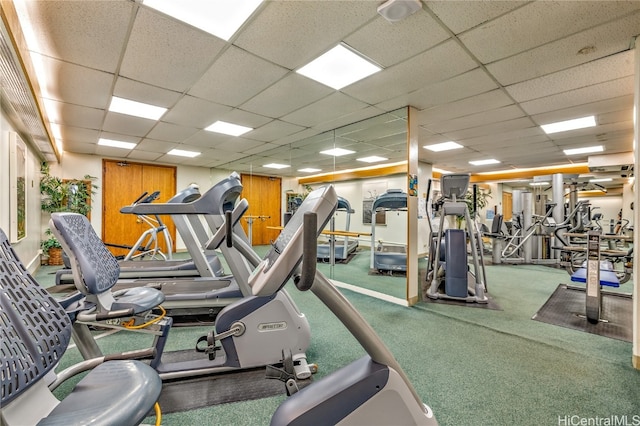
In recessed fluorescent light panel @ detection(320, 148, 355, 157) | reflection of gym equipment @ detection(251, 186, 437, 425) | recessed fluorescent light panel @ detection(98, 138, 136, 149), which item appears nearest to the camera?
reflection of gym equipment @ detection(251, 186, 437, 425)

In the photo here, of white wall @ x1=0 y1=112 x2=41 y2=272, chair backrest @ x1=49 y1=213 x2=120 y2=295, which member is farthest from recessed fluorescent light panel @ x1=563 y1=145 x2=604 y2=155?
white wall @ x1=0 y1=112 x2=41 y2=272

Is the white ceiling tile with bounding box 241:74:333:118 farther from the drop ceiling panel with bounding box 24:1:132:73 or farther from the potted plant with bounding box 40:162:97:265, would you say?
the potted plant with bounding box 40:162:97:265

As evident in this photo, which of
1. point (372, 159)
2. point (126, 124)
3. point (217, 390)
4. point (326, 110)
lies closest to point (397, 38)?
point (326, 110)

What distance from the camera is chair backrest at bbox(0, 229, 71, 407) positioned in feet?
2.58

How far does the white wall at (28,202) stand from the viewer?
3193 millimetres

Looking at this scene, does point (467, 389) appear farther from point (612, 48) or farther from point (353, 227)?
point (353, 227)

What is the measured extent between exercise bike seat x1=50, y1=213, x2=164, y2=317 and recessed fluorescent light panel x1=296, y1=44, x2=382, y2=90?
218 centimetres

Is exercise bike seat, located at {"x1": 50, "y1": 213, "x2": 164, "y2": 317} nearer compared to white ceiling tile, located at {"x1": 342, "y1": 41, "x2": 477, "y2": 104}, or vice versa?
exercise bike seat, located at {"x1": 50, "y1": 213, "x2": 164, "y2": 317}

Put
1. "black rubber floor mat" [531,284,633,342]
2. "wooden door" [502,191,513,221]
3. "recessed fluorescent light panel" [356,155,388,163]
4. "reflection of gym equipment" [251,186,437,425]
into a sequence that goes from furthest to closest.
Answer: "wooden door" [502,191,513,221] < "recessed fluorescent light panel" [356,155,388,163] < "black rubber floor mat" [531,284,633,342] < "reflection of gym equipment" [251,186,437,425]

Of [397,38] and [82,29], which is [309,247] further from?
[82,29]

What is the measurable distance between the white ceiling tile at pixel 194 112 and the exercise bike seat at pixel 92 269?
2.24m

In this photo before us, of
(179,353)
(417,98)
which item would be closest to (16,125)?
(179,353)

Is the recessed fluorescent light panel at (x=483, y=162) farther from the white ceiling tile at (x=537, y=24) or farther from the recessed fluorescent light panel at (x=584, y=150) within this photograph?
the white ceiling tile at (x=537, y=24)

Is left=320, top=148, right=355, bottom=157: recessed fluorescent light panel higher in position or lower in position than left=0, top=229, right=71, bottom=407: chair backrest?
higher
